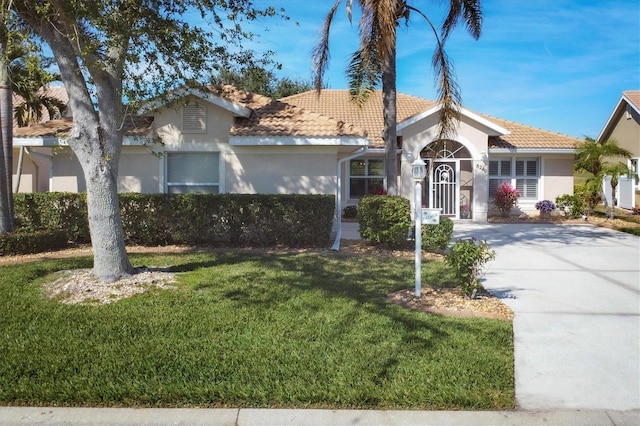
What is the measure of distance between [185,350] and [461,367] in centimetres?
262

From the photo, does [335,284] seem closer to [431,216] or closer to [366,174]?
[431,216]

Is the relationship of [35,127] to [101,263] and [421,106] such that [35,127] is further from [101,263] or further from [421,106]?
[421,106]

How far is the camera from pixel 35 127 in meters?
13.7

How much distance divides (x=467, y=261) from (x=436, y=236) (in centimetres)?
453

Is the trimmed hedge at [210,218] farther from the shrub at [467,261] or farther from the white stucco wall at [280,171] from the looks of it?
the shrub at [467,261]

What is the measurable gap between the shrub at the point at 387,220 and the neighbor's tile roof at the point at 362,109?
7.47 m

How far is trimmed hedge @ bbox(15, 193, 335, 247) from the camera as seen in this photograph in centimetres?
1123

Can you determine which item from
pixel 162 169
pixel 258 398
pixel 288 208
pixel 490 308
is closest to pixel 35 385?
pixel 258 398

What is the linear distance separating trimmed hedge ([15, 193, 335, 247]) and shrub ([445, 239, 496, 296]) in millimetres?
4961

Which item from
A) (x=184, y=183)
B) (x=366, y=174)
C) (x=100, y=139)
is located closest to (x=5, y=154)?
(x=184, y=183)

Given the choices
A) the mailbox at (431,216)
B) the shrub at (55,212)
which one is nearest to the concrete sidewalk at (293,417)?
the mailbox at (431,216)

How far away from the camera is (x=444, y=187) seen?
18688 mm

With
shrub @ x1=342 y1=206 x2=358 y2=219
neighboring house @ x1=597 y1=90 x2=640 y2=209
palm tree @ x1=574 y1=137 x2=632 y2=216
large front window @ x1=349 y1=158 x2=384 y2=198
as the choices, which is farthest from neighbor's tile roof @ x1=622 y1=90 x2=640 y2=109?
shrub @ x1=342 y1=206 x2=358 y2=219

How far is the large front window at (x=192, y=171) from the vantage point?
13281 mm
